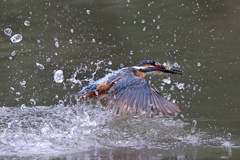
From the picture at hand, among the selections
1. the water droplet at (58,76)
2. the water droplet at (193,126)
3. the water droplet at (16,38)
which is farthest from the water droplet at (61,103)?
the water droplet at (16,38)

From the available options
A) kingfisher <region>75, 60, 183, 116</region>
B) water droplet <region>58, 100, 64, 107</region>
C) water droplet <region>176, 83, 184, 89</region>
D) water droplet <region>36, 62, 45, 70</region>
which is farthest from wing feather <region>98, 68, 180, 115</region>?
water droplet <region>36, 62, 45, 70</region>

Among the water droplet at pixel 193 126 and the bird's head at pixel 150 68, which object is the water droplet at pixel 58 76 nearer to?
the bird's head at pixel 150 68

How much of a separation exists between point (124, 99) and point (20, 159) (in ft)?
3.93

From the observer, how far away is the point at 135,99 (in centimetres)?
655

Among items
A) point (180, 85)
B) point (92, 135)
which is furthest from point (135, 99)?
point (180, 85)

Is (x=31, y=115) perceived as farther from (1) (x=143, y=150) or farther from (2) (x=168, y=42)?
(2) (x=168, y=42)

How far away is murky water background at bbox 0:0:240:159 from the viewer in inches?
253

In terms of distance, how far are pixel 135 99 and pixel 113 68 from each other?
8.54ft

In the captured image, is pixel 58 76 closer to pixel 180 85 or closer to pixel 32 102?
pixel 32 102

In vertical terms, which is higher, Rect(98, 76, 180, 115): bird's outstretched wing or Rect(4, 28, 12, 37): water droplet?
Rect(4, 28, 12, 37): water droplet

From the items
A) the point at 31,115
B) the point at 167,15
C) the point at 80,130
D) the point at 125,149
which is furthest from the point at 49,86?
the point at 167,15

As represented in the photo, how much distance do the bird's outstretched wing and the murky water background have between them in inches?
12.4

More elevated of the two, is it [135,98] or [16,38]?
[16,38]

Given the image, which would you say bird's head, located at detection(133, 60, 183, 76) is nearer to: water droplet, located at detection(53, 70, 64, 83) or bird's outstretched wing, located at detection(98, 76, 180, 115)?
bird's outstretched wing, located at detection(98, 76, 180, 115)
